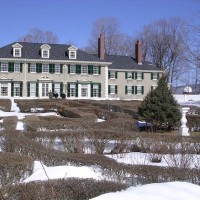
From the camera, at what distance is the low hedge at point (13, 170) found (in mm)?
6184

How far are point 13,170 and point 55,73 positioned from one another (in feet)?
136

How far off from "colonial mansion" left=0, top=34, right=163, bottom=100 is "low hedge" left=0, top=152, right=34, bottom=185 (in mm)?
39826

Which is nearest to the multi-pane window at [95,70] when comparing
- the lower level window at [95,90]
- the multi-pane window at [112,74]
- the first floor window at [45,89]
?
the lower level window at [95,90]

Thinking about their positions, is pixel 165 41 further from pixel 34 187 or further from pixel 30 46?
pixel 34 187

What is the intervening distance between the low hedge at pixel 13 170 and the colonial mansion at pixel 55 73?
131 feet

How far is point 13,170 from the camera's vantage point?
625 cm

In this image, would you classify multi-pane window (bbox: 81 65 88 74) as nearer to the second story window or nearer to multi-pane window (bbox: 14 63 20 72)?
the second story window

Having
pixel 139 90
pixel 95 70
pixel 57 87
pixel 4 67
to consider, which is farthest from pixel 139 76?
pixel 4 67

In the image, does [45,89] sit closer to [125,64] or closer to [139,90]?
[125,64]

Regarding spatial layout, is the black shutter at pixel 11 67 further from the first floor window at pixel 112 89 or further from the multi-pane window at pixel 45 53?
the first floor window at pixel 112 89

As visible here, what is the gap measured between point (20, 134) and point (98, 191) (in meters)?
5.75

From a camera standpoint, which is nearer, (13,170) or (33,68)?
(13,170)

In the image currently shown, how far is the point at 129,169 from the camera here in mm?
6051

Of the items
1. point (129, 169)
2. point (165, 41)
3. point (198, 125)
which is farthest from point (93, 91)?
point (129, 169)
